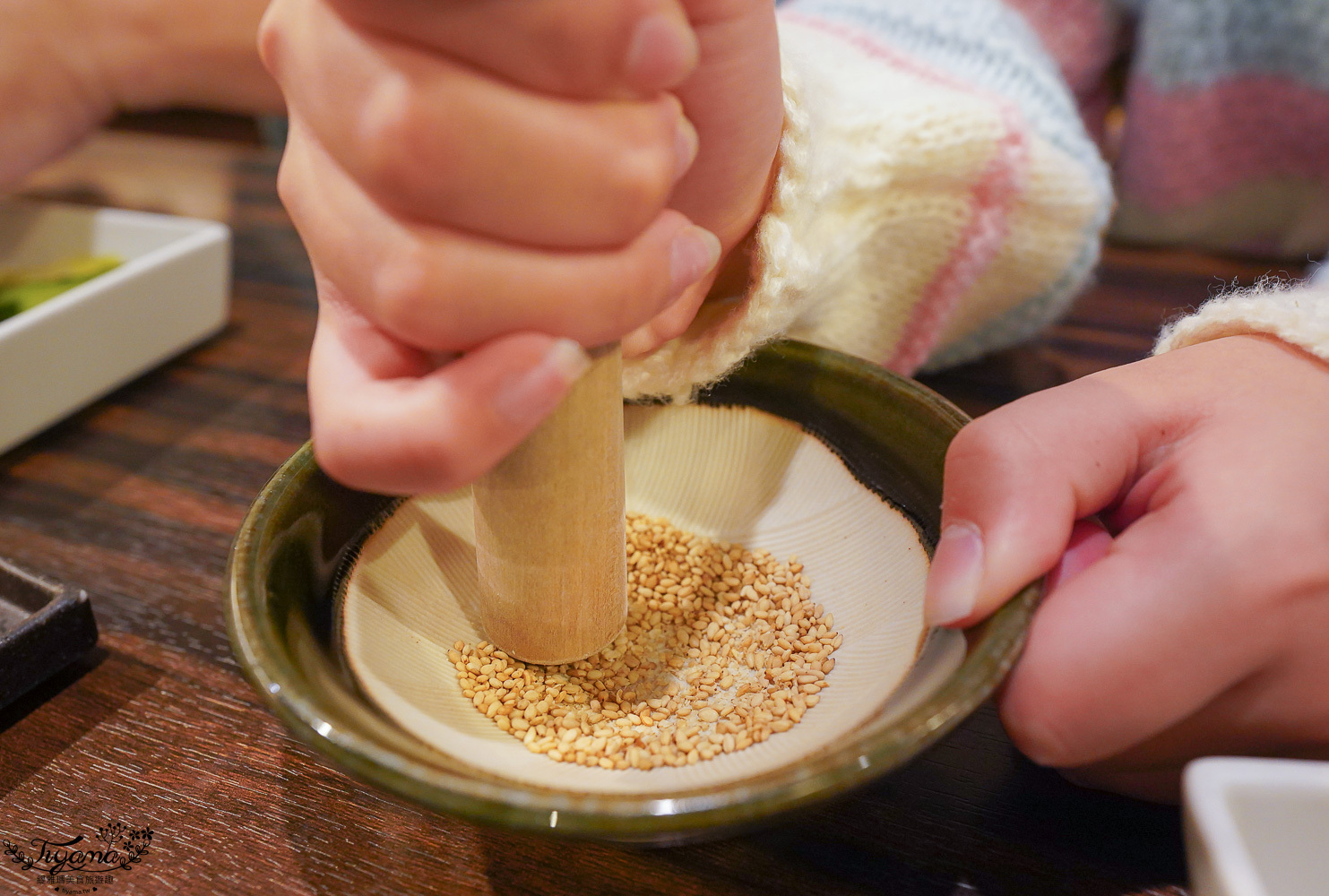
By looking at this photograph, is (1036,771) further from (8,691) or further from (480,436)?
(8,691)

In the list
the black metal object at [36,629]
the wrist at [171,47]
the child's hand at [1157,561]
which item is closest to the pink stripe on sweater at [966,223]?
the child's hand at [1157,561]

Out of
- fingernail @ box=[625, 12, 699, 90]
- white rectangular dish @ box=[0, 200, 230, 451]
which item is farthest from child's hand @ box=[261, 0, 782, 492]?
white rectangular dish @ box=[0, 200, 230, 451]

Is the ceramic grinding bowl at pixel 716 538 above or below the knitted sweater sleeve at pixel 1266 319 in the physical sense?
below

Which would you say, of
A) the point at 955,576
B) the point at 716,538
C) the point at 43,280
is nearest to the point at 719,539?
the point at 716,538

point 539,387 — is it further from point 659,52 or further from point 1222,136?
point 1222,136

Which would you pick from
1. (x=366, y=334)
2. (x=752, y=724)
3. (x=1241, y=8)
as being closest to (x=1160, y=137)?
(x=1241, y=8)

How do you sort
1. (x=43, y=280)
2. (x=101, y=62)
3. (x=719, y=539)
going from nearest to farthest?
(x=719, y=539)
(x=43, y=280)
(x=101, y=62)

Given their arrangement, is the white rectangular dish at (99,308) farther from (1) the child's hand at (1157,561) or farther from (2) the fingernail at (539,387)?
(1) the child's hand at (1157,561)
